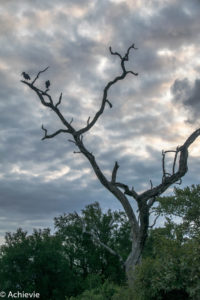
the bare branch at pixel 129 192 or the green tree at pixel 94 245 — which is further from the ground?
the green tree at pixel 94 245

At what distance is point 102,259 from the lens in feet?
199

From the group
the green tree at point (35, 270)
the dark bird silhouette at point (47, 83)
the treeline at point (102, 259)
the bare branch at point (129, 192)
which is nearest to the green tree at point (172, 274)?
the treeline at point (102, 259)

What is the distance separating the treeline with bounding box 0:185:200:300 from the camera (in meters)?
16.0

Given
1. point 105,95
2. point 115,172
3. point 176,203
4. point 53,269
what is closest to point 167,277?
point 115,172

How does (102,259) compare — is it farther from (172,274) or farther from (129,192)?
(172,274)

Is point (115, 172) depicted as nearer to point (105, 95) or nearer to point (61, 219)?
point (105, 95)

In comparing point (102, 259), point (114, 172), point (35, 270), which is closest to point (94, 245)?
point (102, 259)

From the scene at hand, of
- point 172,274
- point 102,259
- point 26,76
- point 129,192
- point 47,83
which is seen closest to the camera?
point 172,274

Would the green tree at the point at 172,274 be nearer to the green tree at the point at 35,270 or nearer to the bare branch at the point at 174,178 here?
the bare branch at the point at 174,178

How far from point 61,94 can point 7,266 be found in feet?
103

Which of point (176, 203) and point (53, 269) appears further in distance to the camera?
point (53, 269)

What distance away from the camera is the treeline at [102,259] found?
52.4 feet

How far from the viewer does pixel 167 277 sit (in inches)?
612

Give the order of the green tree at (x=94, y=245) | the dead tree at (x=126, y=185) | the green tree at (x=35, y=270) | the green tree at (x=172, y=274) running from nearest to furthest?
1. the green tree at (x=172, y=274)
2. the dead tree at (x=126, y=185)
3. the green tree at (x=35, y=270)
4. the green tree at (x=94, y=245)
